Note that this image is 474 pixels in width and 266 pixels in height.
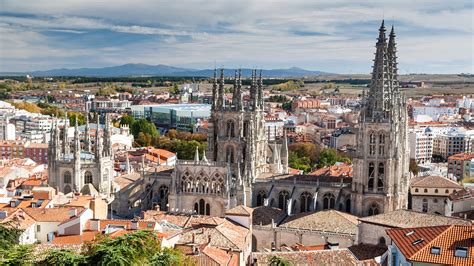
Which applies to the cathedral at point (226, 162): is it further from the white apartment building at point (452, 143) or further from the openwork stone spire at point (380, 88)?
the white apartment building at point (452, 143)

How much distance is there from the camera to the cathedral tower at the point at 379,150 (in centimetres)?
5806

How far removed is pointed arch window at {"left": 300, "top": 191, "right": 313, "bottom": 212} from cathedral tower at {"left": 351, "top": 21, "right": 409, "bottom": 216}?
4517mm

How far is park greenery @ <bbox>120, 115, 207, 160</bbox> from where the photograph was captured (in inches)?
4576

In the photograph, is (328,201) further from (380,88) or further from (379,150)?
(380,88)

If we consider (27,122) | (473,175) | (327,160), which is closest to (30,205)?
(327,160)

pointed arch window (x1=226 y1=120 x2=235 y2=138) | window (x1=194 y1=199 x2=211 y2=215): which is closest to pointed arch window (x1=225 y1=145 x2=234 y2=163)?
pointed arch window (x1=226 y1=120 x2=235 y2=138)

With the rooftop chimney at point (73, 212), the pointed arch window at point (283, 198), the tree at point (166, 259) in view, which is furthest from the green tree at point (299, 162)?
the tree at point (166, 259)

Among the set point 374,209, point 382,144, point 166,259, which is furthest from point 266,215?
point 166,259

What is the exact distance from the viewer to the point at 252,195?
63.4 meters

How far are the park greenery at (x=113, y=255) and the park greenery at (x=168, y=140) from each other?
76.9 meters

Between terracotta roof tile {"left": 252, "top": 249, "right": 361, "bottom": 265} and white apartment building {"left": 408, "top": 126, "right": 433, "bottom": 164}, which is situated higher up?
terracotta roof tile {"left": 252, "top": 249, "right": 361, "bottom": 265}

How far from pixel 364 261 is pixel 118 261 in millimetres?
17902

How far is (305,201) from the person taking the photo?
61.7 meters

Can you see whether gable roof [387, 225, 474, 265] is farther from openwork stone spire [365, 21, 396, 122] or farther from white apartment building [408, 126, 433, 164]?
white apartment building [408, 126, 433, 164]
